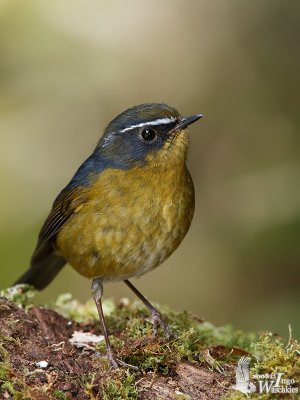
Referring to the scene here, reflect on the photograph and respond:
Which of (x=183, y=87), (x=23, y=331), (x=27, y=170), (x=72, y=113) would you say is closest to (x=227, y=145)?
(x=183, y=87)

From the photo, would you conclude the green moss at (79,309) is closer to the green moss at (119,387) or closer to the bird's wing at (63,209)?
the bird's wing at (63,209)

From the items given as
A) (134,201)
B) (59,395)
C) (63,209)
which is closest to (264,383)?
(59,395)

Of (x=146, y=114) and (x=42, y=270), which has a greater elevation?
(x=146, y=114)

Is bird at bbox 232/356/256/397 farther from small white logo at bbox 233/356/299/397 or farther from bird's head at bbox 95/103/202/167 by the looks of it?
bird's head at bbox 95/103/202/167

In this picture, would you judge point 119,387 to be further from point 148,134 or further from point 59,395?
point 148,134

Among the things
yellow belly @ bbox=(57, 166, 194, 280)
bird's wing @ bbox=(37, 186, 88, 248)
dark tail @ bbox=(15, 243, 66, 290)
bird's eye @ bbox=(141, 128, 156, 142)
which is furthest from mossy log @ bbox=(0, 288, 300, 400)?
bird's eye @ bbox=(141, 128, 156, 142)

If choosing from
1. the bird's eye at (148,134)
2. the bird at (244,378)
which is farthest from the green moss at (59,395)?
the bird's eye at (148,134)

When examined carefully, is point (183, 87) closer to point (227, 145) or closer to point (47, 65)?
point (227, 145)
